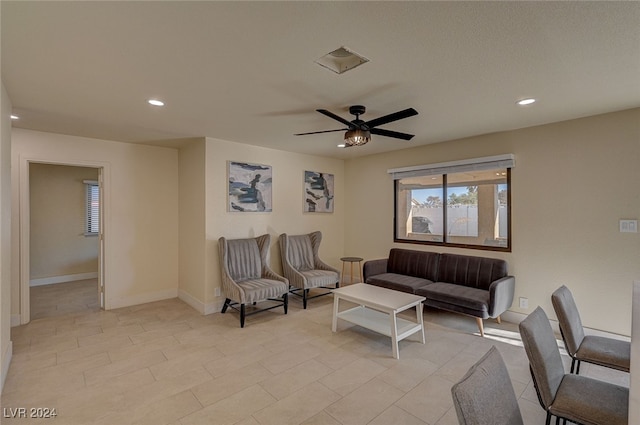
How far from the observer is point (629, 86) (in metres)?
2.48

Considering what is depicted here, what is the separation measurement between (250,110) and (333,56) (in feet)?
4.24

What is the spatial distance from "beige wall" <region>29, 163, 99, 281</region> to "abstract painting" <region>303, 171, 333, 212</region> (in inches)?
180

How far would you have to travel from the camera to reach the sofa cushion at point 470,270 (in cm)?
380

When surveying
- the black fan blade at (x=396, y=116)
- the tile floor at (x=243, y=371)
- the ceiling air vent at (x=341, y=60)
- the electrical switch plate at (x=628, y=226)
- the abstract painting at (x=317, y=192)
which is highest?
the ceiling air vent at (x=341, y=60)

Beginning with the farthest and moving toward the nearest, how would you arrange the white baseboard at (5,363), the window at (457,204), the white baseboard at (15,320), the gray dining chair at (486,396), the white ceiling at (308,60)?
the window at (457,204)
the white baseboard at (15,320)
the white baseboard at (5,363)
the white ceiling at (308,60)
the gray dining chair at (486,396)

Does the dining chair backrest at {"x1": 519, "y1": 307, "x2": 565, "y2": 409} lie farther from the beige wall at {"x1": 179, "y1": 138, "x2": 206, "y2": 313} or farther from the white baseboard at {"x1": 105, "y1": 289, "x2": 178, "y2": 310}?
the white baseboard at {"x1": 105, "y1": 289, "x2": 178, "y2": 310}

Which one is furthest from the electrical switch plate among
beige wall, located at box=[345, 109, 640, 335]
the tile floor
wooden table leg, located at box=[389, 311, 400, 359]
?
wooden table leg, located at box=[389, 311, 400, 359]

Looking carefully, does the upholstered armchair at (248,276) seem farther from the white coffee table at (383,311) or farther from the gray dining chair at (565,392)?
the gray dining chair at (565,392)

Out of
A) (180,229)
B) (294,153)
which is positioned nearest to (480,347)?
(294,153)

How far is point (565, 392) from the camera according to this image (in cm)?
155

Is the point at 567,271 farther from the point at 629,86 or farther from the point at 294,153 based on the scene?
the point at 294,153

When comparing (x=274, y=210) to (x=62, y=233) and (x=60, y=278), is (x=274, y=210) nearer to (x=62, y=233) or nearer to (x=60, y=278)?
(x=62, y=233)

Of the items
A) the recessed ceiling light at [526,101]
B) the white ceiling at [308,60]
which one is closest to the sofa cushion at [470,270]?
the white ceiling at [308,60]

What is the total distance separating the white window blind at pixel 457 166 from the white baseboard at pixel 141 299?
14.0 feet
